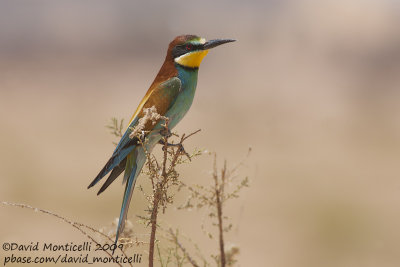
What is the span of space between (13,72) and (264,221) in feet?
47.1

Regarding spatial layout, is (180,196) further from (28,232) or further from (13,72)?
(13,72)

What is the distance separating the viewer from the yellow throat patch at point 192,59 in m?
2.17

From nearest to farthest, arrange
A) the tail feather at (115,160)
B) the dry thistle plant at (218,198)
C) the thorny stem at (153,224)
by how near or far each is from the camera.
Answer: the dry thistle plant at (218,198)
the thorny stem at (153,224)
the tail feather at (115,160)

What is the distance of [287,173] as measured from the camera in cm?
1035

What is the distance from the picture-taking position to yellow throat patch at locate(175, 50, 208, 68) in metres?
2.17

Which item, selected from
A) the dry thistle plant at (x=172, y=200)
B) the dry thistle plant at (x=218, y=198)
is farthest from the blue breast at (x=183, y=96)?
the dry thistle plant at (x=218, y=198)

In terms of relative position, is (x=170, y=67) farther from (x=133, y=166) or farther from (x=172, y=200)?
(x=172, y=200)

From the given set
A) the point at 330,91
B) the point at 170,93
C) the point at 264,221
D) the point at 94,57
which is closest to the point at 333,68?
the point at 330,91

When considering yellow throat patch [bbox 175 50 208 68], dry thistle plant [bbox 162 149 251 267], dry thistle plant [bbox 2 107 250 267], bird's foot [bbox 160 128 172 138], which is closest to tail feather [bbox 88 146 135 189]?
bird's foot [bbox 160 128 172 138]

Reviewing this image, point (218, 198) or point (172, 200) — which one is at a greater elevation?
point (172, 200)

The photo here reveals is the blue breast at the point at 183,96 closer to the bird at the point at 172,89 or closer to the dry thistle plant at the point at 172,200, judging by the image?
the bird at the point at 172,89

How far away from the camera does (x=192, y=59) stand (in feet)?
7.15

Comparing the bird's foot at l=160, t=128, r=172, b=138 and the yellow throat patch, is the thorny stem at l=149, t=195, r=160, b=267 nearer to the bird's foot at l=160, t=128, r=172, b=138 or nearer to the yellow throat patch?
the bird's foot at l=160, t=128, r=172, b=138

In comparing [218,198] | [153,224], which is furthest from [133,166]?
[218,198]
